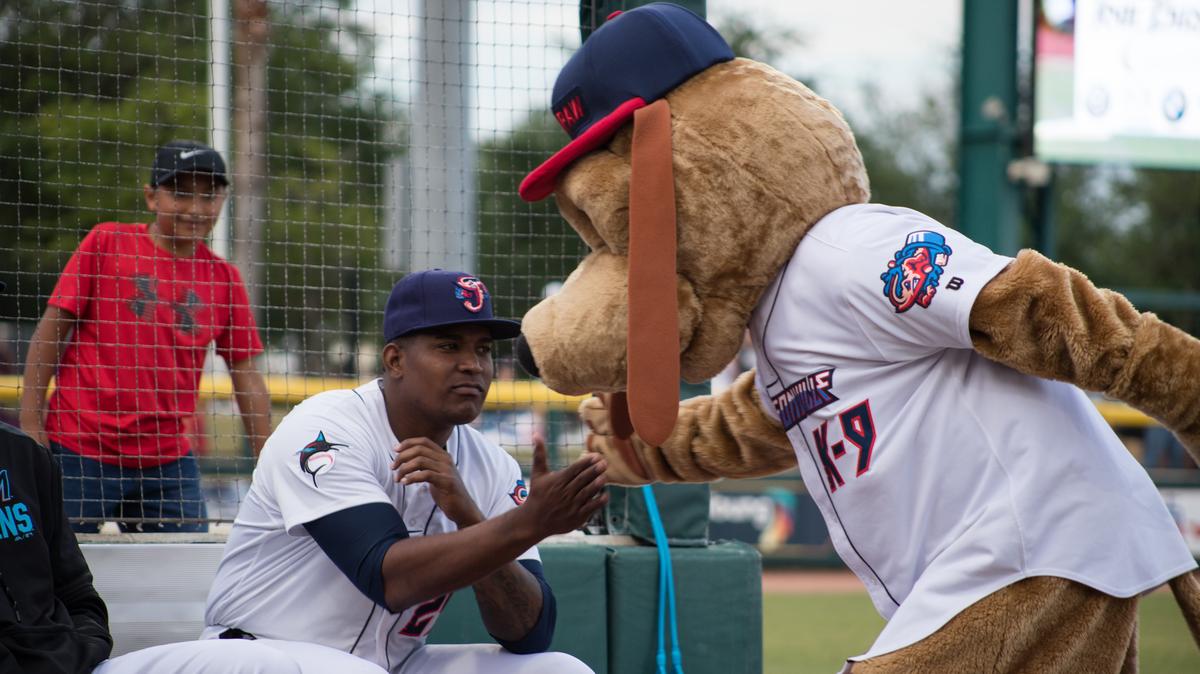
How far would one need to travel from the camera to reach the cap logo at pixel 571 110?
2525 millimetres

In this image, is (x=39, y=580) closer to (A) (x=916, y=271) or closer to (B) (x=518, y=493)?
(B) (x=518, y=493)

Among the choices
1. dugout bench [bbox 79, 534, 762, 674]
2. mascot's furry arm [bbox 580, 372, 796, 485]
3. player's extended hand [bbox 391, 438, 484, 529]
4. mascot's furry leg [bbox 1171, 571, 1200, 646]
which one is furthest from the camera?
dugout bench [bbox 79, 534, 762, 674]

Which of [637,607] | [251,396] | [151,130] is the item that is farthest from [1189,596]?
[151,130]

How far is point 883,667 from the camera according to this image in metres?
2.08

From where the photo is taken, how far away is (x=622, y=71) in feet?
8.09

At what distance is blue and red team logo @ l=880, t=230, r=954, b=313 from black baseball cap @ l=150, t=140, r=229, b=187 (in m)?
2.68

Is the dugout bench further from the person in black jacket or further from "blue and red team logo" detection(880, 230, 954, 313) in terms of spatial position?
"blue and red team logo" detection(880, 230, 954, 313)

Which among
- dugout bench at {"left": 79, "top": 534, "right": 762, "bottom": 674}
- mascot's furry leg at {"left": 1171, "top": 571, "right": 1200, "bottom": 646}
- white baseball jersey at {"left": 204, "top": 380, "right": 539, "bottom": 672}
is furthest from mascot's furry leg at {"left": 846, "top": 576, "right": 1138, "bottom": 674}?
dugout bench at {"left": 79, "top": 534, "right": 762, "bottom": 674}

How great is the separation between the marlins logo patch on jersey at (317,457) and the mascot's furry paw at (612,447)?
1.87 ft

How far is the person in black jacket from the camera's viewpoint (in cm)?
239

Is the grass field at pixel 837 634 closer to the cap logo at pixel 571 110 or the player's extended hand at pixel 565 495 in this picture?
the player's extended hand at pixel 565 495

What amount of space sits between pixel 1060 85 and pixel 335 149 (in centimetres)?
1260

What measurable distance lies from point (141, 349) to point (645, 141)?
2380 millimetres

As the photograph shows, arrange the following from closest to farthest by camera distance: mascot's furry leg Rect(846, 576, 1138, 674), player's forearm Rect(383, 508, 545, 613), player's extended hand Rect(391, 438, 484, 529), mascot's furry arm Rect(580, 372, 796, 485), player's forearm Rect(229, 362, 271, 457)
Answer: mascot's furry leg Rect(846, 576, 1138, 674) < player's forearm Rect(383, 508, 545, 613) < player's extended hand Rect(391, 438, 484, 529) < mascot's furry arm Rect(580, 372, 796, 485) < player's forearm Rect(229, 362, 271, 457)
